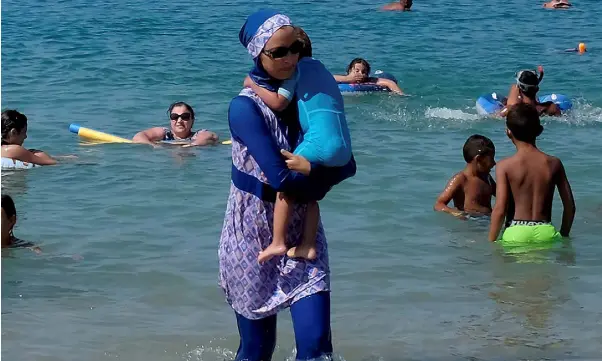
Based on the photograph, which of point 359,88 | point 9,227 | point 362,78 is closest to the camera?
point 9,227

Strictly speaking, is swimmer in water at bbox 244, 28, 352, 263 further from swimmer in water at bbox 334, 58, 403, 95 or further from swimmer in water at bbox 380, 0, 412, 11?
swimmer in water at bbox 380, 0, 412, 11

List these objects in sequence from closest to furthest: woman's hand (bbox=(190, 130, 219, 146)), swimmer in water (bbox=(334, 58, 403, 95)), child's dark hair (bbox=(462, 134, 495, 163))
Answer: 1. child's dark hair (bbox=(462, 134, 495, 163))
2. woman's hand (bbox=(190, 130, 219, 146))
3. swimmer in water (bbox=(334, 58, 403, 95))

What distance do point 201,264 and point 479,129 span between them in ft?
18.0

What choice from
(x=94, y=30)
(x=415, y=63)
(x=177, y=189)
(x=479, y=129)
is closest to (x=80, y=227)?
(x=177, y=189)

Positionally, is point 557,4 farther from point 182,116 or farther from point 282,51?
point 282,51

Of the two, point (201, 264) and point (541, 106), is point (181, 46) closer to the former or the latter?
point (541, 106)

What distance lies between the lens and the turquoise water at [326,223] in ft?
18.7

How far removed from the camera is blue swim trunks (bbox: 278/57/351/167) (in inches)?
147

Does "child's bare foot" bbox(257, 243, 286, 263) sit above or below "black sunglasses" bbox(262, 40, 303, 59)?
below

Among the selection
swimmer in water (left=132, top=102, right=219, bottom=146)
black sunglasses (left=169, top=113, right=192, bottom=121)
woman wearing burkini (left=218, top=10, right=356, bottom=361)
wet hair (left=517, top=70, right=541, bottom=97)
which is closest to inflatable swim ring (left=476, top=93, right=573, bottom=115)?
wet hair (left=517, top=70, right=541, bottom=97)

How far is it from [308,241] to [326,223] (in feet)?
13.7

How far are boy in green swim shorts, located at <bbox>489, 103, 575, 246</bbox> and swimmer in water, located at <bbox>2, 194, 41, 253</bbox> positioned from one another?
302cm

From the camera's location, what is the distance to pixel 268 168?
12.1 ft

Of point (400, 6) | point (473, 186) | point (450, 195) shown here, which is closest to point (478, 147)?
point (473, 186)
